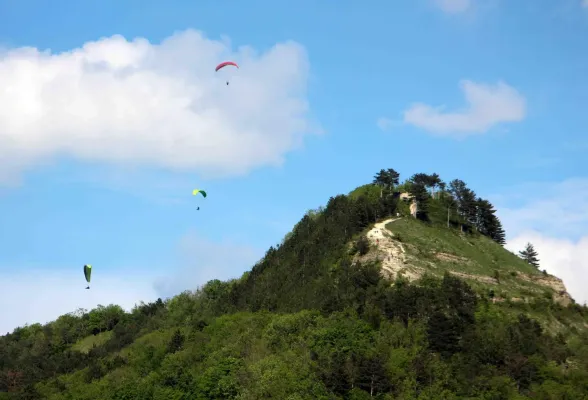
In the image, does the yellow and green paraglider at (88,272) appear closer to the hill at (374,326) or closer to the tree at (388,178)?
the hill at (374,326)

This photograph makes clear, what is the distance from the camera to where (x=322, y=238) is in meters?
158

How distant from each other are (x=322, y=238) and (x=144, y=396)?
50553mm

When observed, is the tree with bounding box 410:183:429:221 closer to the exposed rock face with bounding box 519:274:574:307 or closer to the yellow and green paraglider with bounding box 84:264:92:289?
the exposed rock face with bounding box 519:274:574:307

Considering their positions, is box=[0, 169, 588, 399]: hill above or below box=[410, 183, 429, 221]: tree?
below

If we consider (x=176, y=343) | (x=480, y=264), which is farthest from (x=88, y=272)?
(x=480, y=264)

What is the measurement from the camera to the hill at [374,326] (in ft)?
356

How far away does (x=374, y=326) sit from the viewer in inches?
4813

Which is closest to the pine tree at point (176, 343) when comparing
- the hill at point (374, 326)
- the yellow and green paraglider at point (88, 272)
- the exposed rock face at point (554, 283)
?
the hill at point (374, 326)

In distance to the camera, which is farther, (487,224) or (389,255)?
(487,224)

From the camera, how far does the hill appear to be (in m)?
109

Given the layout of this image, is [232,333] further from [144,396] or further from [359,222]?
[359,222]

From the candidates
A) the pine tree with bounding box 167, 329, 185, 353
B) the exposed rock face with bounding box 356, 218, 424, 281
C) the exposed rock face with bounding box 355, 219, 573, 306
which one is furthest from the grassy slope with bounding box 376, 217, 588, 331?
the pine tree with bounding box 167, 329, 185, 353

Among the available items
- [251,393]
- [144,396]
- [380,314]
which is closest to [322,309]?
[380,314]

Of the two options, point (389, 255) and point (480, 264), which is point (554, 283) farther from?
point (389, 255)
